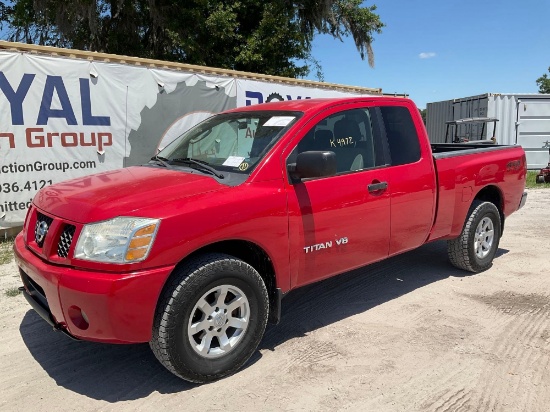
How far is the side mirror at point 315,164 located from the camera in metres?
3.23

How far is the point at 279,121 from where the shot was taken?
3.68 metres

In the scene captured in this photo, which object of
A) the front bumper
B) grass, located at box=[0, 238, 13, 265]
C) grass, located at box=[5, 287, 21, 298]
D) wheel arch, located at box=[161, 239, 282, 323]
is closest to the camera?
the front bumper

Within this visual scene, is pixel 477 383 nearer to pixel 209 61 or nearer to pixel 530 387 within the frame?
pixel 530 387

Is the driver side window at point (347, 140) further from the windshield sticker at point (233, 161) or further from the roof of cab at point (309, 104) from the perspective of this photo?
the windshield sticker at point (233, 161)

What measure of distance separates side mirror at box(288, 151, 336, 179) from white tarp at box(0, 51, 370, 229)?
5039 mm

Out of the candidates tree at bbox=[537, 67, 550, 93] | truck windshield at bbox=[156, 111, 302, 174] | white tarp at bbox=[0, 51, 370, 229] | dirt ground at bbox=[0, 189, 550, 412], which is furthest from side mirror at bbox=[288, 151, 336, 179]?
tree at bbox=[537, 67, 550, 93]

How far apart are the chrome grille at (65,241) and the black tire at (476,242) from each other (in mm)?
3915

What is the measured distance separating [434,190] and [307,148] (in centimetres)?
156

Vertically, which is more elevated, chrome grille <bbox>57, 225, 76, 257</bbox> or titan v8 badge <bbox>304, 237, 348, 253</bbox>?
chrome grille <bbox>57, 225, 76, 257</bbox>

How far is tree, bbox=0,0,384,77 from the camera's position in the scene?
49.0ft

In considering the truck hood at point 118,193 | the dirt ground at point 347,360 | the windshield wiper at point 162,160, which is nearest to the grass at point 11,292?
the dirt ground at point 347,360

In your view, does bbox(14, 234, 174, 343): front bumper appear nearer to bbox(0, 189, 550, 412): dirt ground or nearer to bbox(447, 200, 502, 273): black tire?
bbox(0, 189, 550, 412): dirt ground

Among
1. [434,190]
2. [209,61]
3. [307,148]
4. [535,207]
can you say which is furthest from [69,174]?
[209,61]

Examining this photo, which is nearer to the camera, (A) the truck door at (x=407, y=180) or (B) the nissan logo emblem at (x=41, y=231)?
(B) the nissan logo emblem at (x=41, y=231)
